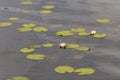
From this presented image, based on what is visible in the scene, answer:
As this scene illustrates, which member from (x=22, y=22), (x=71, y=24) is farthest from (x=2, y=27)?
(x=71, y=24)

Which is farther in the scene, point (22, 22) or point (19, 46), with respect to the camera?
point (22, 22)

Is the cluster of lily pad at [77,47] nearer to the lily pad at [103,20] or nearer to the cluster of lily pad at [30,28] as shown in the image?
the cluster of lily pad at [30,28]

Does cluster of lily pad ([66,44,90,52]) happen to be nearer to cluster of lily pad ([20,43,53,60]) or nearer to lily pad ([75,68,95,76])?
cluster of lily pad ([20,43,53,60])

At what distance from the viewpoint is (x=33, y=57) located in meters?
4.01

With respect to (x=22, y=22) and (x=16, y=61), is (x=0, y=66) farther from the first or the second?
(x=22, y=22)

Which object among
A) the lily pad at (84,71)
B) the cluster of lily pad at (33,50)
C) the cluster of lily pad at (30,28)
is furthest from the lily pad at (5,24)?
the lily pad at (84,71)

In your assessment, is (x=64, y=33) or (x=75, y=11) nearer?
(x=64, y=33)

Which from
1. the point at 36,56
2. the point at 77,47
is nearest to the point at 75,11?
the point at 77,47

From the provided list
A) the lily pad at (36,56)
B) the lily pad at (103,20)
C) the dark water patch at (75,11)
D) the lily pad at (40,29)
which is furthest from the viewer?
the dark water patch at (75,11)

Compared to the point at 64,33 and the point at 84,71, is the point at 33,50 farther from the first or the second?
the point at 84,71

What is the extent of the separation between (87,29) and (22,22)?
1.12 metres

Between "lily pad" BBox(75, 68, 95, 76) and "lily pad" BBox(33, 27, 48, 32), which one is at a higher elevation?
"lily pad" BBox(33, 27, 48, 32)

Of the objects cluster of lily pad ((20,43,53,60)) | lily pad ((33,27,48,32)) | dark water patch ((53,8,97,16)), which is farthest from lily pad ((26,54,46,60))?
dark water patch ((53,8,97,16))

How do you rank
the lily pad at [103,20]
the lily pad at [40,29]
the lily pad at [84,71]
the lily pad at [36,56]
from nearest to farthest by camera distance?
the lily pad at [84,71] < the lily pad at [36,56] < the lily pad at [40,29] < the lily pad at [103,20]
